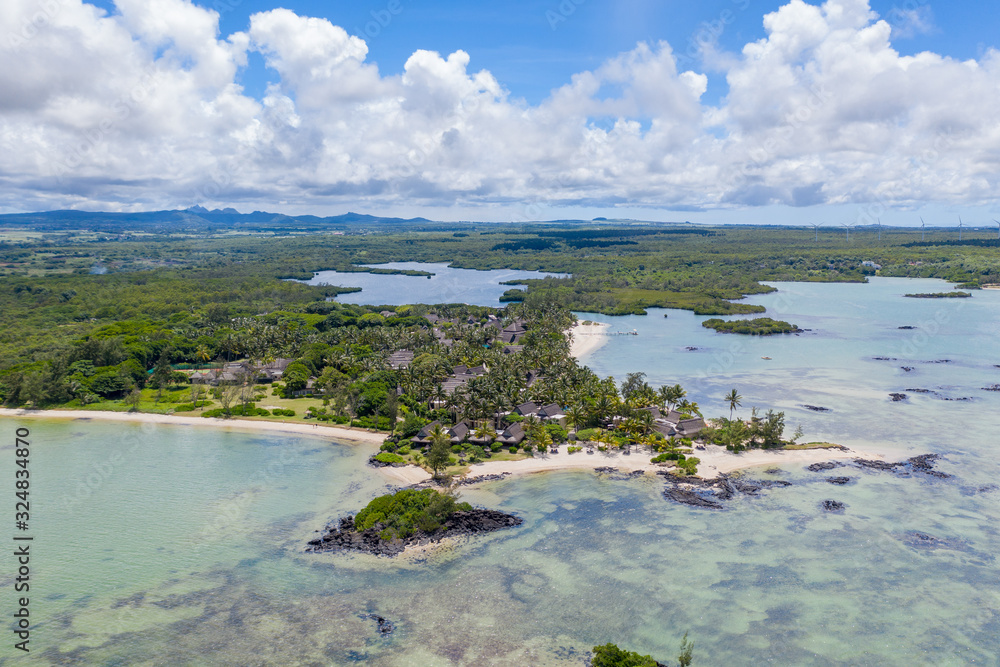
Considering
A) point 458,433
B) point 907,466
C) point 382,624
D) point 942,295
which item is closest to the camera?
point 382,624

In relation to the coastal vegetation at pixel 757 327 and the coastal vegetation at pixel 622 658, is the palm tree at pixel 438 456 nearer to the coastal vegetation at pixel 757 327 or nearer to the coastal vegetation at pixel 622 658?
the coastal vegetation at pixel 622 658

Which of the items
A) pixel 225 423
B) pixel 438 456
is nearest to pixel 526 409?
pixel 438 456

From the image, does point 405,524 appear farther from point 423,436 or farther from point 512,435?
point 512,435

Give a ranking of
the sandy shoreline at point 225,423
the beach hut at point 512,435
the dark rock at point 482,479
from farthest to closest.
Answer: the sandy shoreline at point 225,423
the beach hut at point 512,435
the dark rock at point 482,479

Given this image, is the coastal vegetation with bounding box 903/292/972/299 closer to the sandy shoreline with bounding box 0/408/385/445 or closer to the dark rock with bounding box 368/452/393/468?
the sandy shoreline with bounding box 0/408/385/445

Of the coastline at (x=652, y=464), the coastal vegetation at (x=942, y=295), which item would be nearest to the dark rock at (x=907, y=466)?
the coastline at (x=652, y=464)

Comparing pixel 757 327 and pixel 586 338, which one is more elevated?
pixel 757 327

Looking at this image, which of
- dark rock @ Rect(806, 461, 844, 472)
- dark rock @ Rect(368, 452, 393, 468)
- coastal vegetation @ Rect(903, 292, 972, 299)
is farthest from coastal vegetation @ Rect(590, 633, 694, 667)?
coastal vegetation @ Rect(903, 292, 972, 299)
